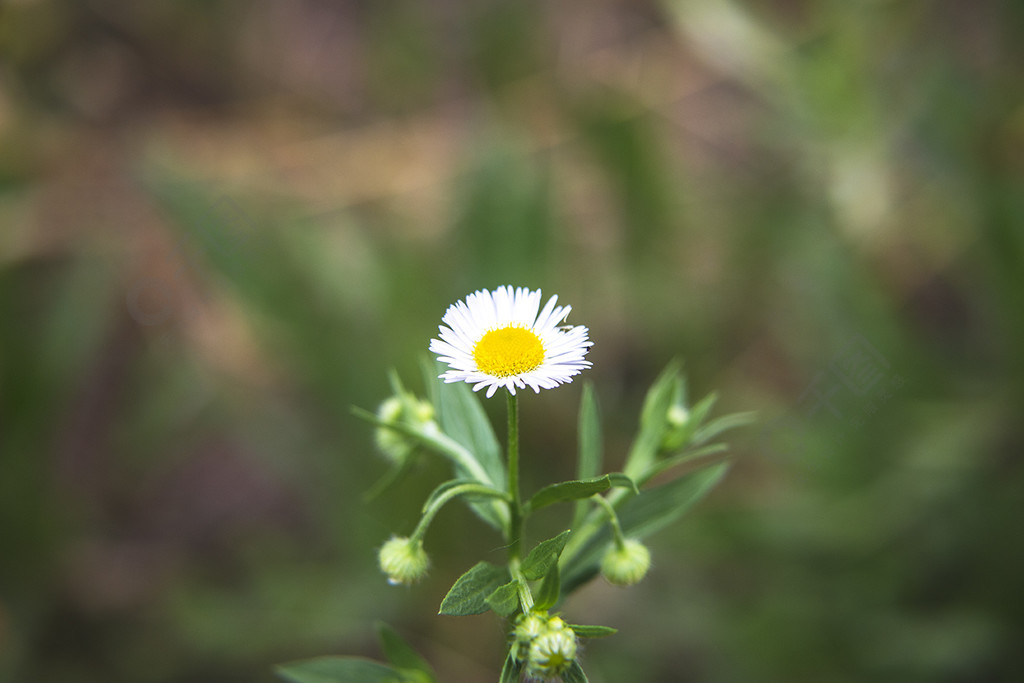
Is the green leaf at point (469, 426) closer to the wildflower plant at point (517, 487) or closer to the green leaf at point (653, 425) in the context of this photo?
the wildflower plant at point (517, 487)

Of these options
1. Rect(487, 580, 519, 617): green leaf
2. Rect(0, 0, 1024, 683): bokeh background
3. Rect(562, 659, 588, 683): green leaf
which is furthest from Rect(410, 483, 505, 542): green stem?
Rect(0, 0, 1024, 683): bokeh background

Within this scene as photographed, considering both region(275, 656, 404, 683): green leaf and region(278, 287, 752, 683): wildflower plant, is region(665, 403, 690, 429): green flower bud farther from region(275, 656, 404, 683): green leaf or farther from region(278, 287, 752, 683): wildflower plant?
region(275, 656, 404, 683): green leaf

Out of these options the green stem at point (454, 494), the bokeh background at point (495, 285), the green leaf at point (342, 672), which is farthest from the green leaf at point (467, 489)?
the bokeh background at point (495, 285)

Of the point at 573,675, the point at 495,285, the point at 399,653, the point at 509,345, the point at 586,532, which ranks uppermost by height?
the point at 495,285

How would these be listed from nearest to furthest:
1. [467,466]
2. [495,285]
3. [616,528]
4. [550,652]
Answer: [550,652] → [616,528] → [467,466] → [495,285]

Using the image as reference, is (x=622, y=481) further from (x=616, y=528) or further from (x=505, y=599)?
(x=505, y=599)

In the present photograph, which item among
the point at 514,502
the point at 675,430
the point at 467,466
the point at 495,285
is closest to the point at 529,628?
the point at 514,502

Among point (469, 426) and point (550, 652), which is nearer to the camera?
point (550, 652)
